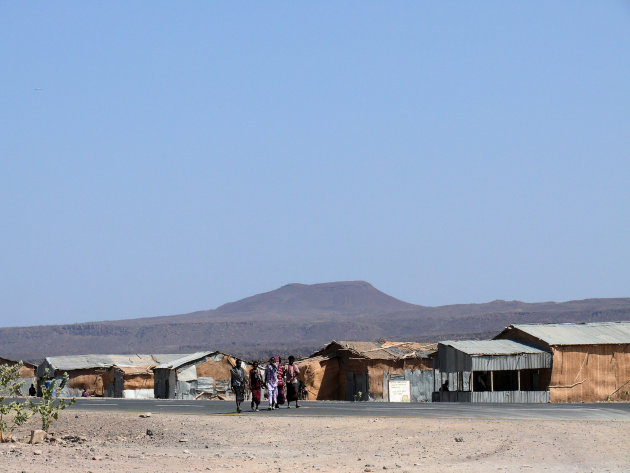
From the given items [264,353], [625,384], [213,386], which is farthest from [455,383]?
[264,353]

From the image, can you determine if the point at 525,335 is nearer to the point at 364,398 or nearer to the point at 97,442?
the point at 364,398

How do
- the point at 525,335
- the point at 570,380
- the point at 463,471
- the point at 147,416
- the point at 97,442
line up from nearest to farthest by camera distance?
the point at 463,471, the point at 97,442, the point at 147,416, the point at 570,380, the point at 525,335

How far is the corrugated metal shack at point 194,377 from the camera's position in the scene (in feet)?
199

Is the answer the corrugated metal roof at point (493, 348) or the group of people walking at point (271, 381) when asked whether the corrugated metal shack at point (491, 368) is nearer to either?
the corrugated metal roof at point (493, 348)

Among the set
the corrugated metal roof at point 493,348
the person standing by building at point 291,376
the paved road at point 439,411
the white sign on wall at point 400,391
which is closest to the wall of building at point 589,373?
the corrugated metal roof at point 493,348

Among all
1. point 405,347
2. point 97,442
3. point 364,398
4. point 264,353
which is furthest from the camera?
point 264,353

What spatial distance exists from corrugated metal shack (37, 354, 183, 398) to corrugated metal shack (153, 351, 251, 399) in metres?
2.35

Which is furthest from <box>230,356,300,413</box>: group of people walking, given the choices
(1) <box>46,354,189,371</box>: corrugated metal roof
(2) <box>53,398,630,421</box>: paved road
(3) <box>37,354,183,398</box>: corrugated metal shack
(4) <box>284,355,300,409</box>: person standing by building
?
(1) <box>46,354,189,371</box>: corrugated metal roof

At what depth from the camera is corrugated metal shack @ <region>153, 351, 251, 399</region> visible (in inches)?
2392

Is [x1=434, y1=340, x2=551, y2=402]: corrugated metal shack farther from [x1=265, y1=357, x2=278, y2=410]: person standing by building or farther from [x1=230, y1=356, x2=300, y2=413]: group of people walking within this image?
[x1=265, y1=357, x2=278, y2=410]: person standing by building

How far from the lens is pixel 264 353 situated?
171 meters

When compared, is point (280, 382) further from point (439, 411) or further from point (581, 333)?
point (581, 333)

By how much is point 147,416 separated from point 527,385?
988 inches

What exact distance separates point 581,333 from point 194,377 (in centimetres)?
2270
